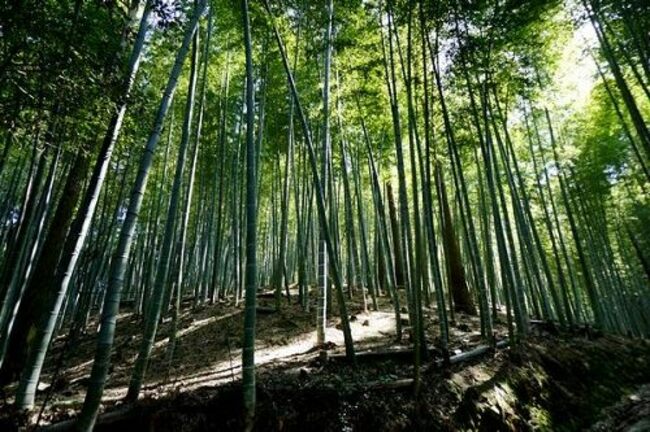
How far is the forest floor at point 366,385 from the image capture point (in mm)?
2623

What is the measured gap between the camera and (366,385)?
2.94 metres

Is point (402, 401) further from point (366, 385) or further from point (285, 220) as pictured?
point (285, 220)

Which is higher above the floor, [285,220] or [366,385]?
[285,220]

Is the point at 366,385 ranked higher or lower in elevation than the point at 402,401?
higher

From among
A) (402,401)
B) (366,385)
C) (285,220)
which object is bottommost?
(402,401)

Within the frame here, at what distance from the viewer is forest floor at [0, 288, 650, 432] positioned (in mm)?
2623

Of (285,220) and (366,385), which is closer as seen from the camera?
(366,385)

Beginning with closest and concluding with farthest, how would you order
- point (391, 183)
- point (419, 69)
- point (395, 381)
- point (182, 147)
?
point (395, 381) < point (182, 147) < point (419, 69) < point (391, 183)

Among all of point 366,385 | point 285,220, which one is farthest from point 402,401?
point 285,220

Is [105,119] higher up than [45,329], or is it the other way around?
[105,119]

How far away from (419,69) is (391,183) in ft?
17.1

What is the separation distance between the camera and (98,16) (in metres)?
3.63

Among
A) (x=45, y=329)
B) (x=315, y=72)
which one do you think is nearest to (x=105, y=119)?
(x=45, y=329)

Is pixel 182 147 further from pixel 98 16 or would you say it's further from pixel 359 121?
pixel 359 121
